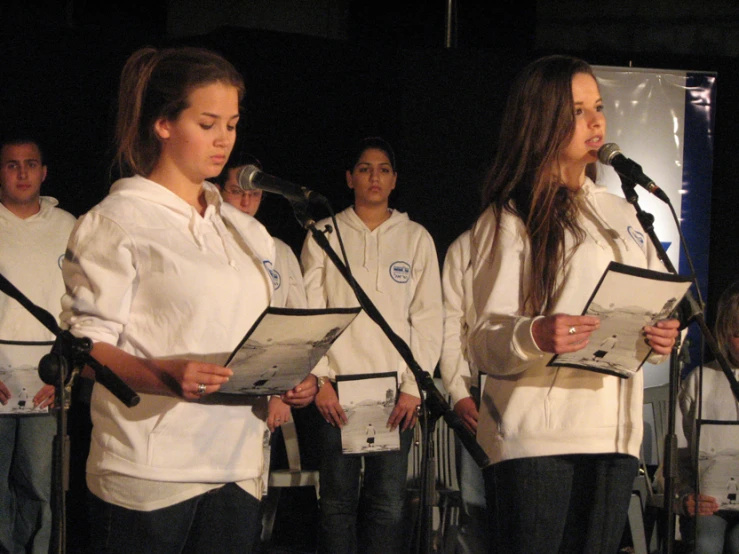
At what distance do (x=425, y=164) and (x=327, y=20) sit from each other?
1.51 meters

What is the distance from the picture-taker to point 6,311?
139 inches

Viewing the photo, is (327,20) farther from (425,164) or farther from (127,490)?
(127,490)

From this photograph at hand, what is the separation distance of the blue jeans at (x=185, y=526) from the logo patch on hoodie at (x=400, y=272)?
202 centimetres

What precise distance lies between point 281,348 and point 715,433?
191cm

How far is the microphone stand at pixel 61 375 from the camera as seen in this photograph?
1502 millimetres

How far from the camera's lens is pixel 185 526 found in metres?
1.62

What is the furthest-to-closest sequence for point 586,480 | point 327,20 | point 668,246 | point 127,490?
point 327,20, point 668,246, point 586,480, point 127,490

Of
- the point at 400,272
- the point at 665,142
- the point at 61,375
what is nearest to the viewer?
the point at 61,375

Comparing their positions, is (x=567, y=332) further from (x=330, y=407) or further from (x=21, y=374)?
(x=21, y=374)

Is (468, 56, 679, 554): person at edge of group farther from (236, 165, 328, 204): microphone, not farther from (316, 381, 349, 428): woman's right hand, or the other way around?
(316, 381, 349, 428): woman's right hand

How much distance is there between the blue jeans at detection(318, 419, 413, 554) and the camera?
3.43m

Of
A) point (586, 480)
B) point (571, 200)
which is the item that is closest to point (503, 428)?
point (586, 480)

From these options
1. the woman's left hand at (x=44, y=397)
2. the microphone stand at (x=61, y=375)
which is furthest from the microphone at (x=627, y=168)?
the woman's left hand at (x=44, y=397)

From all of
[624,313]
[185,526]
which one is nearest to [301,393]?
[185,526]
